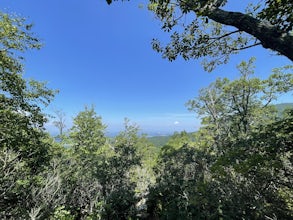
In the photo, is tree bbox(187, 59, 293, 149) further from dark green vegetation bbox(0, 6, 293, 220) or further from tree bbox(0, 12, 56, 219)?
tree bbox(0, 12, 56, 219)

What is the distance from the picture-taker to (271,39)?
2348 millimetres

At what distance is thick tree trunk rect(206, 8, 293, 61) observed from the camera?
7.32 feet

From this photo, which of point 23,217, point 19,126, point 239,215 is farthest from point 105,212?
point 239,215

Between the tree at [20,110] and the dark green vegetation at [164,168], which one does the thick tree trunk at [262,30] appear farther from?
the tree at [20,110]

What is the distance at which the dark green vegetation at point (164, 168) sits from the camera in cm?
422

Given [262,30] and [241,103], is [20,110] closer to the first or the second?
[262,30]

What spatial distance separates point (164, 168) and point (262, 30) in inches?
624

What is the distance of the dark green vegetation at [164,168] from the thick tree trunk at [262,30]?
2047 mm

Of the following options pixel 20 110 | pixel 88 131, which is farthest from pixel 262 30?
pixel 88 131

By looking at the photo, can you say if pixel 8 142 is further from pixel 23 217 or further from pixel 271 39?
pixel 271 39

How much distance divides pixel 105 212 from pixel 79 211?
1912 millimetres

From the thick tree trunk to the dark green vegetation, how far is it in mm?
2047

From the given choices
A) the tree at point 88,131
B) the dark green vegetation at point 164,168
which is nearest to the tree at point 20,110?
the dark green vegetation at point 164,168

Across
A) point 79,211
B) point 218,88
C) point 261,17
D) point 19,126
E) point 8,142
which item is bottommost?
point 79,211
